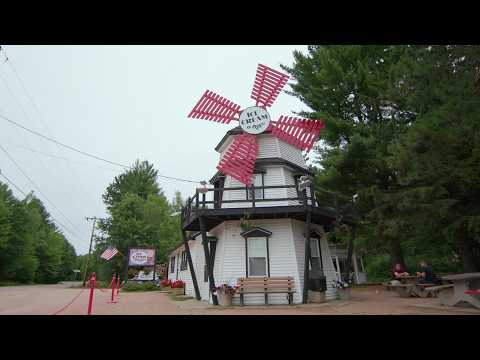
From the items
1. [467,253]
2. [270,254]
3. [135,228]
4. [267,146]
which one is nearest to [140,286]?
[135,228]

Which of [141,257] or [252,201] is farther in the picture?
[141,257]

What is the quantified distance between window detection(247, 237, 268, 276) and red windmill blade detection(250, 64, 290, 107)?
7052 millimetres

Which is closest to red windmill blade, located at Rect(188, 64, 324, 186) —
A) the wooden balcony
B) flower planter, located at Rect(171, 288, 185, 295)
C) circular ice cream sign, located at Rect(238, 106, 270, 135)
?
circular ice cream sign, located at Rect(238, 106, 270, 135)

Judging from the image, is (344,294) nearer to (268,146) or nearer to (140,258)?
(268,146)

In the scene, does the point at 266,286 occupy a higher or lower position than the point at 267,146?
lower

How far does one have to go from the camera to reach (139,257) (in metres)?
24.1

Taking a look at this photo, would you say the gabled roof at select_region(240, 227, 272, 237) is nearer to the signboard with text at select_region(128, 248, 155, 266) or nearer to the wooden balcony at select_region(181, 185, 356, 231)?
the wooden balcony at select_region(181, 185, 356, 231)

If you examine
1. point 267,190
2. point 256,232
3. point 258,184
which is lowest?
point 256,232

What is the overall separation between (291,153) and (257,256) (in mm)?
5581

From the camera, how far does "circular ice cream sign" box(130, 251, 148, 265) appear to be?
939 inches

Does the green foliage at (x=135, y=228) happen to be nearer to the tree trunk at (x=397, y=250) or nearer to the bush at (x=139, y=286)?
the bush at (x=139, y=286)
